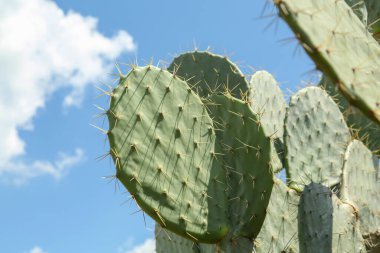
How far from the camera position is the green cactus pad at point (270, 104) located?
314 centimetres

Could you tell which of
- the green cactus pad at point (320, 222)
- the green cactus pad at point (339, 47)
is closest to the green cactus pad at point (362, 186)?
the green cactus pad at point (320, 222)

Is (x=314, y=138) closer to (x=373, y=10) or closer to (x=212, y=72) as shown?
(x=212, y=72)

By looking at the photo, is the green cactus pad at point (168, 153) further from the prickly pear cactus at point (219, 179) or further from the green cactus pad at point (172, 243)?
the green cactus pad at point (172, 243)

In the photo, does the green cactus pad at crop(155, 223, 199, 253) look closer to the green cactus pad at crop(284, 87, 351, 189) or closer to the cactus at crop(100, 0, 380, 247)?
the cactus at crop(100, 0, 380, 247)

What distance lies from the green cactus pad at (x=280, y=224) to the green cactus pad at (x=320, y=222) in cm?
15

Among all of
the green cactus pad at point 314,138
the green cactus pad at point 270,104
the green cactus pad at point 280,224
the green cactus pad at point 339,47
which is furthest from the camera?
the green cactus pad at point 270,104

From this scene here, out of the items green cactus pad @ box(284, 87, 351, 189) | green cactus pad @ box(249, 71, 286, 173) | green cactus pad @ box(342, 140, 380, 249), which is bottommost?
green cactus pad @ box(342, 140, 380, 249)

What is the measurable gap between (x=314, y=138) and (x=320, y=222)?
2.29ft

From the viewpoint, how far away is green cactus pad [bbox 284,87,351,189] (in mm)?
2975

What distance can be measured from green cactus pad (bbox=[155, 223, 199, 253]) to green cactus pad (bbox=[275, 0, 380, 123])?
1212 millimetres

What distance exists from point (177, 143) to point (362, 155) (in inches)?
33.9

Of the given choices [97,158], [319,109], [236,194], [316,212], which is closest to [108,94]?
[97,158]

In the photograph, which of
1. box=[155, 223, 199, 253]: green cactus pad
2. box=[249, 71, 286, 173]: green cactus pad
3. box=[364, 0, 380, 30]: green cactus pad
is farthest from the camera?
box=[364, 0, 380, 30]: green cactus pad

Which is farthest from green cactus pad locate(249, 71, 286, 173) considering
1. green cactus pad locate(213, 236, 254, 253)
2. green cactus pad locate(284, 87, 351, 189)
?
green cactus pad locate(213, 236, 254, 253)
